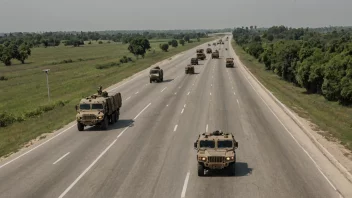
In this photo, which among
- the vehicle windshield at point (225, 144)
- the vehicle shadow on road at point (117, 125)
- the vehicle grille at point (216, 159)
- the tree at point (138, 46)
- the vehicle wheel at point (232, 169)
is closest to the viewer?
the vehicle grille at point (216, 159)

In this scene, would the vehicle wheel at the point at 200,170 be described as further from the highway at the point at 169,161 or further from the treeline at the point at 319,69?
the treeline at the point at 319,69

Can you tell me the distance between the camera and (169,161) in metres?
23.0

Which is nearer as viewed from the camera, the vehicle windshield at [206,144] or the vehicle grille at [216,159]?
the vehicle grille at [216,159]

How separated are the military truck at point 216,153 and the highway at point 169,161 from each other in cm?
66

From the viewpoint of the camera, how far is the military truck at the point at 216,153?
63.4ft

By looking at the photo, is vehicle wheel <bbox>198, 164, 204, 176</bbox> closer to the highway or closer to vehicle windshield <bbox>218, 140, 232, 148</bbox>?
the highway

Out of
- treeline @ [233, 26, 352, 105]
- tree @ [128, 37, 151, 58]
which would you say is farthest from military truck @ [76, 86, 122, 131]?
tree @ [128, 37, 151, 58]

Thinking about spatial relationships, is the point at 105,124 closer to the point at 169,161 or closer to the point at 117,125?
the point at 117,125

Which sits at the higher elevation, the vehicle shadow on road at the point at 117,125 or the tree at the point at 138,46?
the tree at the point at 138,46

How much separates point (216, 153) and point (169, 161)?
426 cm

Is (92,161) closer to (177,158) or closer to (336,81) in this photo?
(177,158)

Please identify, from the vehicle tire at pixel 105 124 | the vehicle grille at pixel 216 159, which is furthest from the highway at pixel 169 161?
the vehicle grille at pixel 216 159

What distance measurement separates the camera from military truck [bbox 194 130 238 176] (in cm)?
1931

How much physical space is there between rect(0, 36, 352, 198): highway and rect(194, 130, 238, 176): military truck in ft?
2.17
